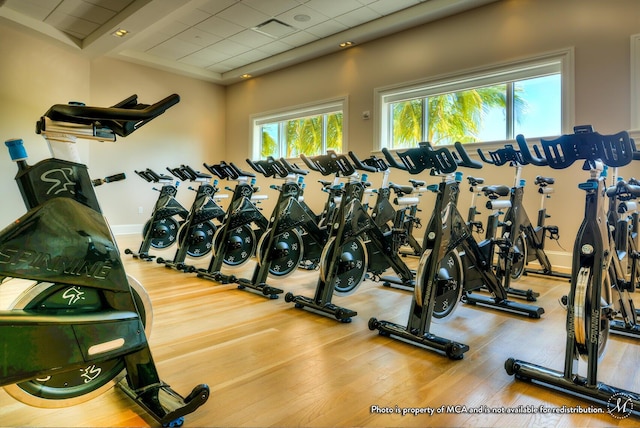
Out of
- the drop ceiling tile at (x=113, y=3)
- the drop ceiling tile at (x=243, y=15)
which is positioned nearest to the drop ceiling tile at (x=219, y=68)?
the drop ceiling tile at (x=243, y=15)

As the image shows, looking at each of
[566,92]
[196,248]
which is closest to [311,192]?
[196,248]

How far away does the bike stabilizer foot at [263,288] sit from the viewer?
3391 mm

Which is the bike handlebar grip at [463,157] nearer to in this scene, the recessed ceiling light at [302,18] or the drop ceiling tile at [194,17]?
the recessed ceiling light at [302,18]

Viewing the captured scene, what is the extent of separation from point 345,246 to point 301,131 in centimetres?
555

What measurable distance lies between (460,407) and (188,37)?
7.32 metres

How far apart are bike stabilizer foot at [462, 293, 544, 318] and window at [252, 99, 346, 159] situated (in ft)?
14.8

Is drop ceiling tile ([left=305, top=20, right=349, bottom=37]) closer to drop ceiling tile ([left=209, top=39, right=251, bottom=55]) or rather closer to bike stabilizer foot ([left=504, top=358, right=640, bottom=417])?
drop ceiling tile ([left=209, top=39, right=251, bottom=55])

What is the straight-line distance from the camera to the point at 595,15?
15.2 feet

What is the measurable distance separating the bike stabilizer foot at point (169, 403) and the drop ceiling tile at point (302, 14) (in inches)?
224

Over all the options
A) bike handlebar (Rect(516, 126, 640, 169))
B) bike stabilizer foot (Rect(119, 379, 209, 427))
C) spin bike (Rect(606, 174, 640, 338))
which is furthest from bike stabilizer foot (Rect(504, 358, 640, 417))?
bike stabilizer foot (Rect(119, 379, 209, 427))

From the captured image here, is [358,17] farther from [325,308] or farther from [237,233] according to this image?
[325,308]

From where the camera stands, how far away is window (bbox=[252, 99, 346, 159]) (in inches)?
295

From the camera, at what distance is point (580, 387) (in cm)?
169

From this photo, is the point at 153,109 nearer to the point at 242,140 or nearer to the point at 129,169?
the point at 129,169
